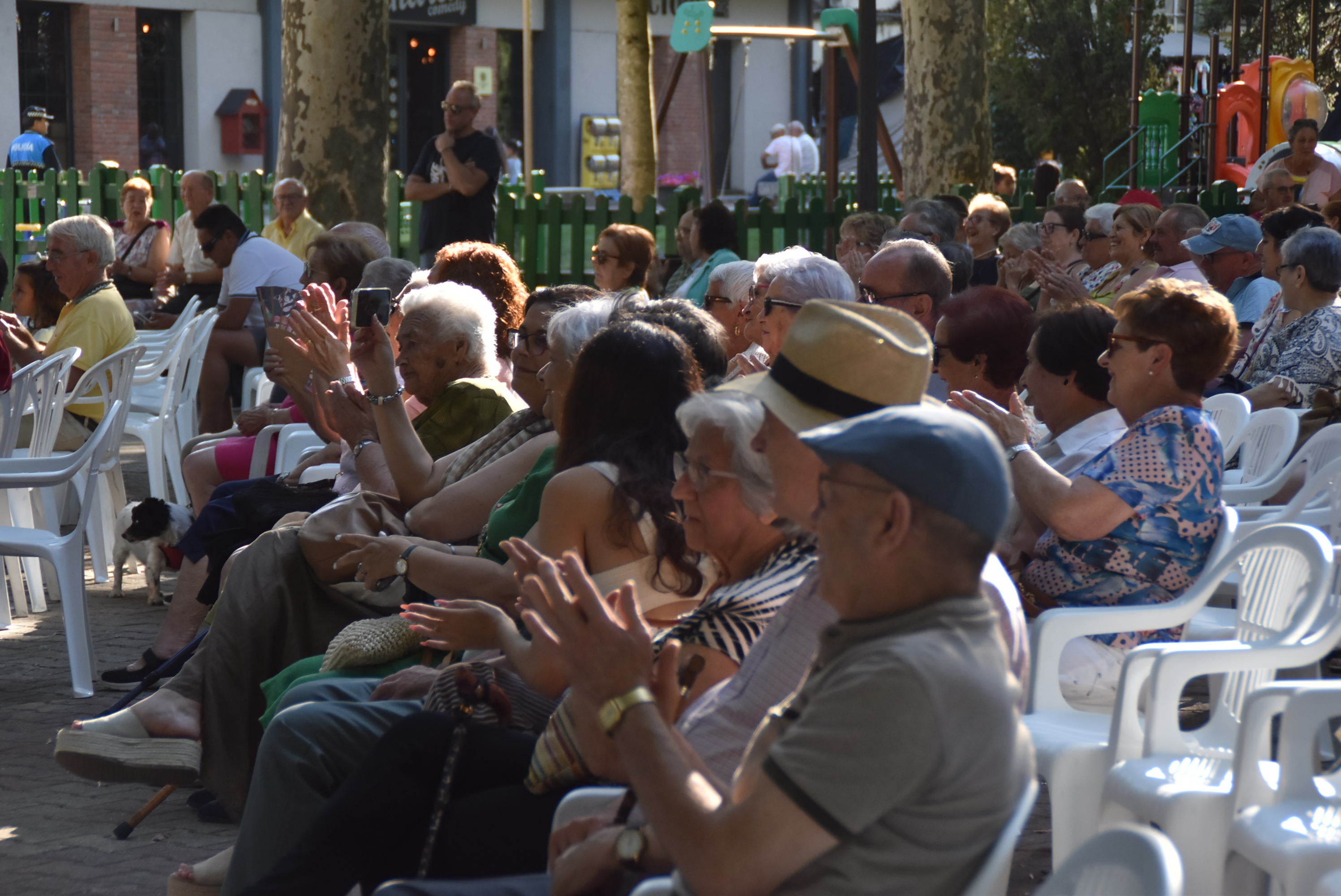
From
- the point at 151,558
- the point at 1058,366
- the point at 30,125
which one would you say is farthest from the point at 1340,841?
the point at 30,125

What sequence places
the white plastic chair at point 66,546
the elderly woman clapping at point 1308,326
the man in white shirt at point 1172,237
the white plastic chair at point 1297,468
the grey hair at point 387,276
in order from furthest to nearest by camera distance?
the man in white shirt at point 1172,237, the elderly woman clapping at point 1308,326, the grey hair at point 387,276, the white plastic chair at point 66,546, the white plastic chair at point 1297,468

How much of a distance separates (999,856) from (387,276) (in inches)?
181

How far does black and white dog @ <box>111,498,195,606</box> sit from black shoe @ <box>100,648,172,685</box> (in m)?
0.82

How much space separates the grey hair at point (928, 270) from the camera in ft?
17.8

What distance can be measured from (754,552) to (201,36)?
23.8 metres

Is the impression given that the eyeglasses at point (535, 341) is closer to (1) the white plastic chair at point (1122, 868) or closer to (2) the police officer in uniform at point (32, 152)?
(1) the white plastic chair at point (1122, 868)

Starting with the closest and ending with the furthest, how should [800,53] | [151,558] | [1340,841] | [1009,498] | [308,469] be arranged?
[1009,498]
[1340,841]
[308,469]
[151,558]
[800,53]

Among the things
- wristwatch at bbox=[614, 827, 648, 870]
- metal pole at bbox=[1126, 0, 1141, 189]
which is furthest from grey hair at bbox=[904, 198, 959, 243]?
metal pole at bbox=[1126, 0, 1141, 189]

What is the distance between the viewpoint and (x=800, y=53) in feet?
99.2

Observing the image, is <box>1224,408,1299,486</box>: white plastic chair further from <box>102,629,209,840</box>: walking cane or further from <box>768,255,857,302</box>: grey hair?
<box>102,629,209,840</box>: walking cane

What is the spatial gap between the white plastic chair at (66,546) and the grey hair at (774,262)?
2.53 meters

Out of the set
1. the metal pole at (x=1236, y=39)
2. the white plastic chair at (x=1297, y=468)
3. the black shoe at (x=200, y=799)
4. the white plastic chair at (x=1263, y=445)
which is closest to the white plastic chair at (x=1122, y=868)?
the black shoe at (x=200, y=799)

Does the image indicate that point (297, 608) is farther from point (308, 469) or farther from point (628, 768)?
point (628, 768)

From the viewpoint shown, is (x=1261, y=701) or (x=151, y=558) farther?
(x=151, y=558)
